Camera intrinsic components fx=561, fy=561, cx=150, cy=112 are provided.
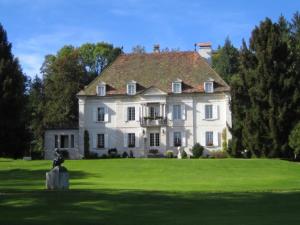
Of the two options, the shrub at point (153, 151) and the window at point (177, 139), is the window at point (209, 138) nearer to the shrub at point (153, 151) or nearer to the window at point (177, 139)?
the window at point (177, 139)

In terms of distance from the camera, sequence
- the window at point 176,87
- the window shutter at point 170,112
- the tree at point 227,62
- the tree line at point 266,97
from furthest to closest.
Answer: the tree at point 227,62 → the window at point 176,87 → the window shutter at point 170,112 → the tree line at point 266,97

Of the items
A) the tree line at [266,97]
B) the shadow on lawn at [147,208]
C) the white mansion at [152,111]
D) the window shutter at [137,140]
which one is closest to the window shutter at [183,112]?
the white mansion at [152,111]

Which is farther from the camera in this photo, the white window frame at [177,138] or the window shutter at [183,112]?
the window shutter at [183,112]

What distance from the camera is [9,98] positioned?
50.6 metres

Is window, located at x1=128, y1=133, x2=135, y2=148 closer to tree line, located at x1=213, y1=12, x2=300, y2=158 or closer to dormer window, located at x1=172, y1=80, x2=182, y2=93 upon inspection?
dormer window, located at x1=172, y1=80, x2=182, y2=93

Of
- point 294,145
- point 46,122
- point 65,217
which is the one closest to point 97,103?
point 46,122

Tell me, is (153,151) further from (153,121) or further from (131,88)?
Result: (131,88)

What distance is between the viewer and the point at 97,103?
59.2 metres

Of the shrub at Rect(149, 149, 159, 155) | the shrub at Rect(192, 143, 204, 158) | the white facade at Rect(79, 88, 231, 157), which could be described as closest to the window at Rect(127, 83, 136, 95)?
the white facade at Rect(79, 88, 231, 157)

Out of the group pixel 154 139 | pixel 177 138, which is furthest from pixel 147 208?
pixel 154 139

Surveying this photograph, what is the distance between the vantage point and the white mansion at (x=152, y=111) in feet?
187

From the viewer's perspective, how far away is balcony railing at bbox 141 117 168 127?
57.2 meters

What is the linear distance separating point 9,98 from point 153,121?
1483 centimetres

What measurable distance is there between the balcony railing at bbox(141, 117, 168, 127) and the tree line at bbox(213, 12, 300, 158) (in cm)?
826
